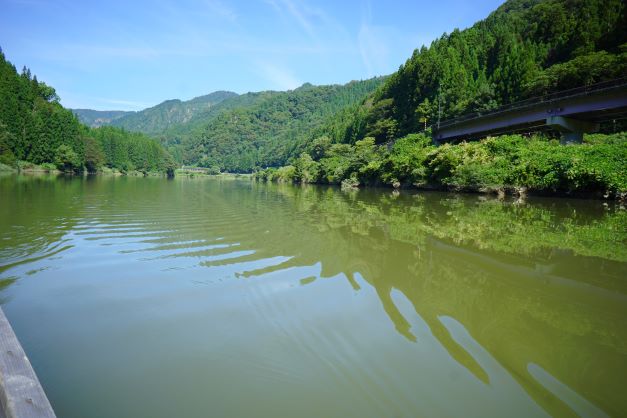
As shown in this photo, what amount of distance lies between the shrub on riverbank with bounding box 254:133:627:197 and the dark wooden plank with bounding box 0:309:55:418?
920 inches

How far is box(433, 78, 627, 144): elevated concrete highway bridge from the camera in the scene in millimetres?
25969

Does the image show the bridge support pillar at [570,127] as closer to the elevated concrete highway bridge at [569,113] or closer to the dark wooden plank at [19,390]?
the elevated concrete highway bridge at [569,113]

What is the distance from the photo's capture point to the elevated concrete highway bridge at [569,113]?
25969 mm

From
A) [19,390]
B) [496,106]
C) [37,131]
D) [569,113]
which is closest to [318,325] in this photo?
[19,390]

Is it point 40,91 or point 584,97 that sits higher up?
point 40,91

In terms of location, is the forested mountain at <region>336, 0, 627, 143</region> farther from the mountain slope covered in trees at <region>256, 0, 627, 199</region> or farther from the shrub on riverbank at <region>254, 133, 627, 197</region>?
the shrub on riverbank at <region>254, 133, 627, 197</region>

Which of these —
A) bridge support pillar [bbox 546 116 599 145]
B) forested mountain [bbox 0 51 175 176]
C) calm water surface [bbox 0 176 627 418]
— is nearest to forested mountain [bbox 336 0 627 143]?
bridge support pillar [bbox 546 116 599 145]

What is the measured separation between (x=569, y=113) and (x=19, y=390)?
35.1 m

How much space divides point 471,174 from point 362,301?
26.0 metres

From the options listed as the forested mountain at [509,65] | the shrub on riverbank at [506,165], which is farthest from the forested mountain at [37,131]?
the forested mountain at [509,65]

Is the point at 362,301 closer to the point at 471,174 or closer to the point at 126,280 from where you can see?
the point at 126,280

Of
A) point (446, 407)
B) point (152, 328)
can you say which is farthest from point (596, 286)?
point (152, 328)

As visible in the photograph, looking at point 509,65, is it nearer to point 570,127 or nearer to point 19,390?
point 570,127

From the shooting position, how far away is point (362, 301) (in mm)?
4949
